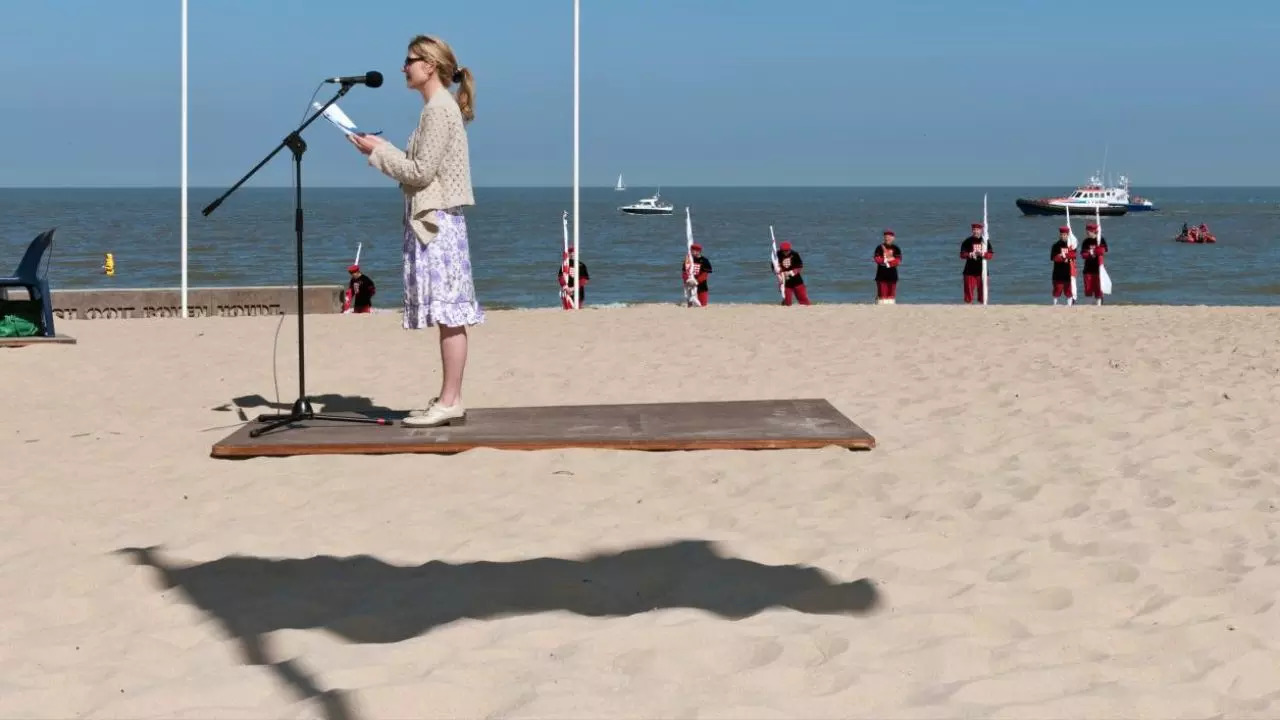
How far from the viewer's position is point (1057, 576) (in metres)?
4.41

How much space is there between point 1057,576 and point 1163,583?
300 mm

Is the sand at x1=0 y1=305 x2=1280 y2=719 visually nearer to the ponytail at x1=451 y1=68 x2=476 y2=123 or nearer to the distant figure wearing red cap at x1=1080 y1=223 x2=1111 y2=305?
the ponytail at x1=451 y1=68 x2=476 y2=123

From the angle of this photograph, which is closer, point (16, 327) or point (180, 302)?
point (16, 327)

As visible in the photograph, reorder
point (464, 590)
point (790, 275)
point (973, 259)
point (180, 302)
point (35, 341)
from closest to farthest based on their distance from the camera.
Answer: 1. point (464, 590)
2. point (35, 341)
3. point (790, 275)
4. point (180, 302)
5. point (973, 259)

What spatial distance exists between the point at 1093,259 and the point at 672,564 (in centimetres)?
1636

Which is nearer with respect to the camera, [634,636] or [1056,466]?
[634,636]

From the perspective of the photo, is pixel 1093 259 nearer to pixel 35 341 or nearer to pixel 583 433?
pixel 35 341

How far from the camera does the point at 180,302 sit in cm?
1912

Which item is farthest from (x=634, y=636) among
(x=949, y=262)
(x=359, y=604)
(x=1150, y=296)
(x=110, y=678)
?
(x=949, y=262)

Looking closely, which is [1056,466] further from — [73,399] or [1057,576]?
[73,399]

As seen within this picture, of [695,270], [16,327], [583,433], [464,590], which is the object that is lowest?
[464,590]

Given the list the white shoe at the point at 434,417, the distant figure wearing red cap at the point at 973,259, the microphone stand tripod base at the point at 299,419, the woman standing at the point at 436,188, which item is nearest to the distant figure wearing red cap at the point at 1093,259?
the distant figure wearing red cap at the point at 973,259

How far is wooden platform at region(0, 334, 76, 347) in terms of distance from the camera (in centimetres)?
1130

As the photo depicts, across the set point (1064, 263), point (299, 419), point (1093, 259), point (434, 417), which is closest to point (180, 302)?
point (1064, 263)
